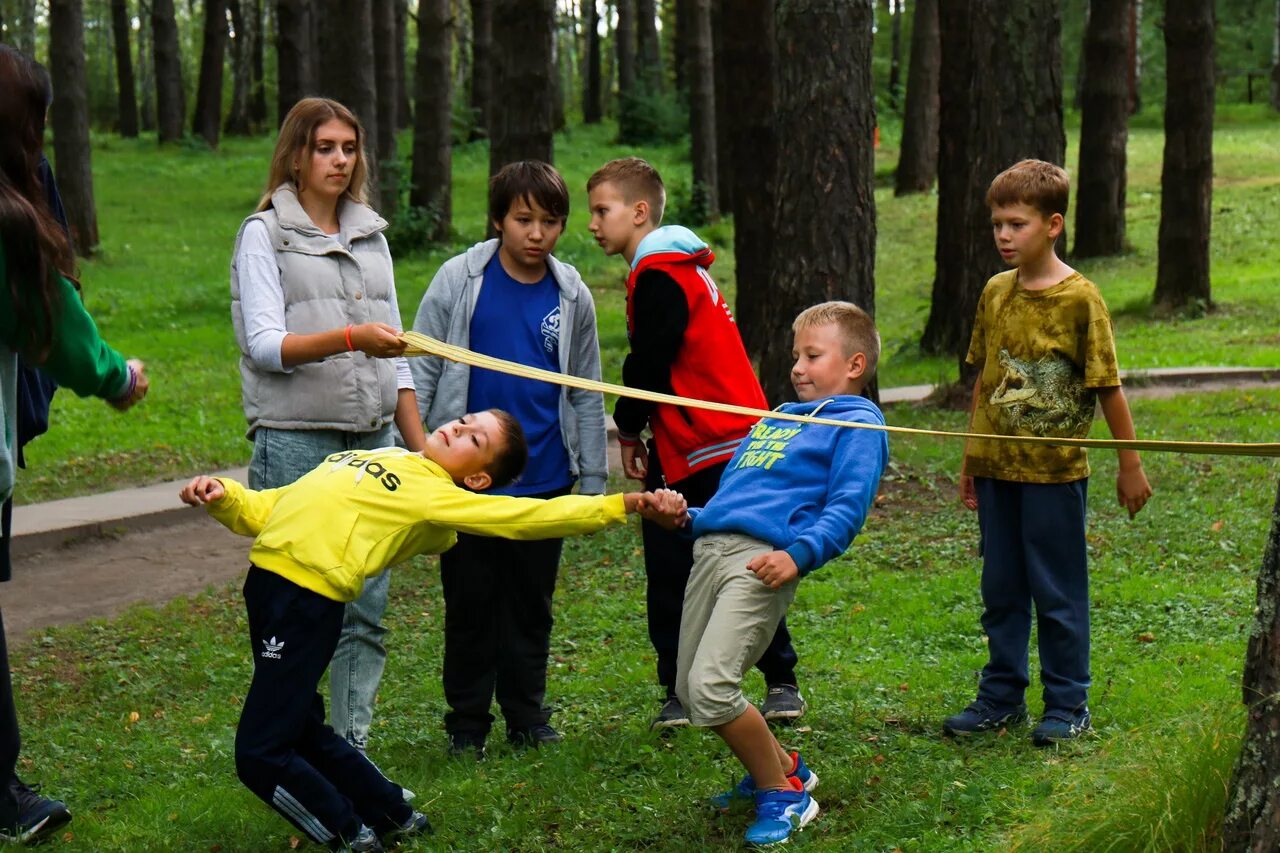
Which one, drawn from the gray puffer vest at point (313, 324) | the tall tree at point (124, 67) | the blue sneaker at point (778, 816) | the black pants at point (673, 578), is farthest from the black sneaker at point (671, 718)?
the tall tree at point (124, 67)

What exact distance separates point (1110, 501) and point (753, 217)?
4917mm

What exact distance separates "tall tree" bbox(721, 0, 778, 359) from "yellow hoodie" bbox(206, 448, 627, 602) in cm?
891

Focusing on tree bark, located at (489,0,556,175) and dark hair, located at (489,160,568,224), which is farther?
tree bark, located at (489,0,556,175)

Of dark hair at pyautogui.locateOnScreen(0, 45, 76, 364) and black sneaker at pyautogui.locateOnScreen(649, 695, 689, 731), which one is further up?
dark hair at pyautogui.locateOnScreen(0, 45, 76, 364)

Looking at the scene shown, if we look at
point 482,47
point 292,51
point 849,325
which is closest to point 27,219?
point 849,325

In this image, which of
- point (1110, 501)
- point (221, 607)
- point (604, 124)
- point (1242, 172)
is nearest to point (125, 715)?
point (221, 607)

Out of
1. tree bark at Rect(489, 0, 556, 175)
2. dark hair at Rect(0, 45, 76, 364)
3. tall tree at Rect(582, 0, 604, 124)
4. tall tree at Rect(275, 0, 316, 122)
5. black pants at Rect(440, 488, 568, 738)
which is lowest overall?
black pants at Rect(440, 488, 568, 738)

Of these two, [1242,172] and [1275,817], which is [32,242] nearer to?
[1275,817]

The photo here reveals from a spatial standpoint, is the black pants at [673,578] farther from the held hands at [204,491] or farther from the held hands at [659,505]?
the held hands at [204,491]

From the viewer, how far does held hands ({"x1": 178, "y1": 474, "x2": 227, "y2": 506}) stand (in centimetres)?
392

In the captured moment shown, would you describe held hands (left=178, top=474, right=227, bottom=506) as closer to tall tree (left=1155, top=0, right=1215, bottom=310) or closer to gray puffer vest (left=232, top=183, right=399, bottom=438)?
gray puffer vest (left=232, top=183, right=399, bottom=438)

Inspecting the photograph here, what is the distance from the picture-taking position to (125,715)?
20.3ft

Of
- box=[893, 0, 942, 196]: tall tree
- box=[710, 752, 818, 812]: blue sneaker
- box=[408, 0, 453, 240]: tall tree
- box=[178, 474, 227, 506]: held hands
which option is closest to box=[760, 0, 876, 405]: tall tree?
box=[710, 752, 818, 812]: blue sneaker

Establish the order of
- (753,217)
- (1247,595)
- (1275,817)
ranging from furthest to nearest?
(753,217)
(1247,595)
(1275,817)
